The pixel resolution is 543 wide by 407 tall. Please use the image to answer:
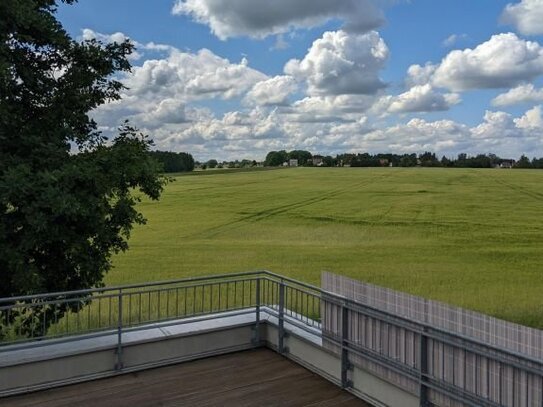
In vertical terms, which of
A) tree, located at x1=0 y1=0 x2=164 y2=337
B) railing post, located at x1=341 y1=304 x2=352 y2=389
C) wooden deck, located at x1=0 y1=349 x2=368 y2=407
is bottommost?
wooden deck, located at x1=0 y1=349 x2=368 y2=407

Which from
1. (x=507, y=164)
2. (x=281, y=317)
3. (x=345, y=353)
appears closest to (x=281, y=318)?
(x=281, y=317)

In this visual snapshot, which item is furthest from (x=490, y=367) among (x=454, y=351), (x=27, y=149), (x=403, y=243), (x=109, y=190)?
(x=403, y=243)

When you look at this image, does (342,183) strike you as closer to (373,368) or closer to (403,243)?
(403,243)

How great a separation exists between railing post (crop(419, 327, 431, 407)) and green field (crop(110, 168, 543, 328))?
990 centimetres

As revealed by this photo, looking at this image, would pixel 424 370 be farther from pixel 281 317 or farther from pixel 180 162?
pixel 180 162

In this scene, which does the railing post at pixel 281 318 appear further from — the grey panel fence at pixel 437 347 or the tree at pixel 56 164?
the tree at pixel 56 164

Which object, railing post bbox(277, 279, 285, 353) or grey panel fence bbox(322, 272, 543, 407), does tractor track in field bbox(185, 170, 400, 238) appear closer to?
railing post bbox(277, 279, 285, 353)

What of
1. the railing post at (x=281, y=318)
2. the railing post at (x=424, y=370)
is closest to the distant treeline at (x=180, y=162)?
the railing post at (x=281, y=318)

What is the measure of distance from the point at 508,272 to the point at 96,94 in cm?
2279

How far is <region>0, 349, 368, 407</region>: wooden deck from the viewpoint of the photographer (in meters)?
5.97

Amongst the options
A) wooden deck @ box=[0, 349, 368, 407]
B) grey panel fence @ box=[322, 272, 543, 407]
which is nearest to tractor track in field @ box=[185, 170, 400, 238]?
wooden deck @ box=[0, 349, 368, 407]

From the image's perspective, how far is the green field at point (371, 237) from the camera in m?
23.5

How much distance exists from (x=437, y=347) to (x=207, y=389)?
9.55 ft

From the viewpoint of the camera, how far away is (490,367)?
15.5 ft
